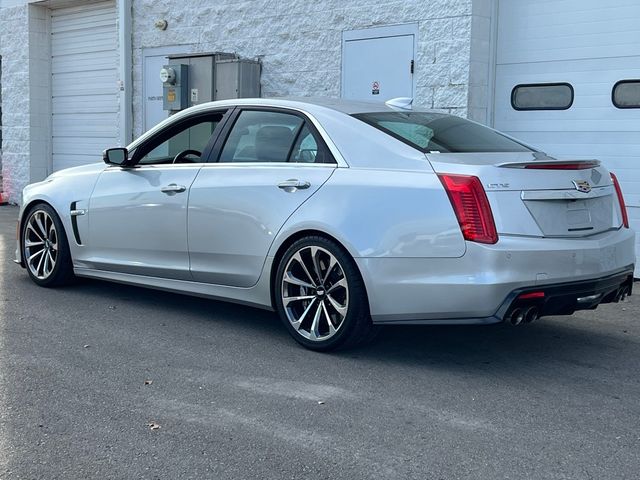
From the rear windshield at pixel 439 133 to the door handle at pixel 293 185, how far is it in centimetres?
56

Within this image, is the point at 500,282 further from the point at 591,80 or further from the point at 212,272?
the point at 591,80


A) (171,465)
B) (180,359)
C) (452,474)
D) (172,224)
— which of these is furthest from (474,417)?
(172,224)

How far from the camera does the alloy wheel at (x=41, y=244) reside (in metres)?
7.32

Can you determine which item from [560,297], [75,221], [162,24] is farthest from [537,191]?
[162,24]

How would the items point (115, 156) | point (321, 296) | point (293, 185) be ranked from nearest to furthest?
1. point (321, 296)
2. point (293, 185)
3. point (115, 156)

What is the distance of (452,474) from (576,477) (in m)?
0.50

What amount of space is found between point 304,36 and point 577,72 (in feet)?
11.7

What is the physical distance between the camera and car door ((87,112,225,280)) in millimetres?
6289

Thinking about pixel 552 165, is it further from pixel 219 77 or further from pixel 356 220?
pixel 219 77

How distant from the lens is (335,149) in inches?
218

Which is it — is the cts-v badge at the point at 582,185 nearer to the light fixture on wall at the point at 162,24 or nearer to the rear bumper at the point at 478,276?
the rear bumper at the point at 478,276

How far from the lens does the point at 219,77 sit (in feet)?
37.0

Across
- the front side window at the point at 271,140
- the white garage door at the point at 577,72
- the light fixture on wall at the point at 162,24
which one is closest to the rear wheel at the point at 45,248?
the front side window at the point at 271,140

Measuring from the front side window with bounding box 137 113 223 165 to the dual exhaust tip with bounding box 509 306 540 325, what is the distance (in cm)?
254
